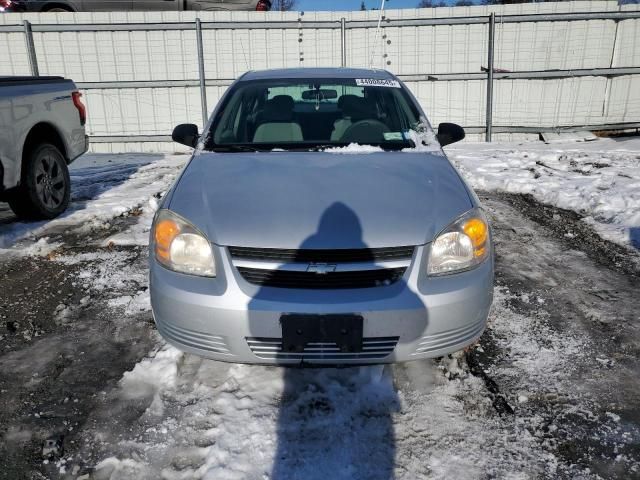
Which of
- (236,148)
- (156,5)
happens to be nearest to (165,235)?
(236,148)

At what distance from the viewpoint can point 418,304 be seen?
2197mm

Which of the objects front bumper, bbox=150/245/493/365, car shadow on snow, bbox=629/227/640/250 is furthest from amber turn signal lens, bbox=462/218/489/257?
car shadow on snow, bbox=629/227/640/250

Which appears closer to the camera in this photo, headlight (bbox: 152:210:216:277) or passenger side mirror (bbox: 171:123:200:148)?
headlight (bbox: 152:210:216:277)

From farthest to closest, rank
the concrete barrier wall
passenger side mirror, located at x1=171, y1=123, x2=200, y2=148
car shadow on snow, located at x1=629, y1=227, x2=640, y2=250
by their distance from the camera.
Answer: the concrete barrier wall
car shadow on snow, located at x1=629, y1=227, x2=640, y2=250
passenger side mirror, located at x1=171, y1=123, x2=200, y2=148

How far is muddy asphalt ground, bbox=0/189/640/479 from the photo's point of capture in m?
2.20

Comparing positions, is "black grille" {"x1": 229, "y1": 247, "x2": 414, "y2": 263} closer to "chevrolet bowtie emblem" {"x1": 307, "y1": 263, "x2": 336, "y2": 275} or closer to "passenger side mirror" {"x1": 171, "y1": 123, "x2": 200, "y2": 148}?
"chevrolet bowtie emblem" {"x1": 307, "y1": 263, "x2": 336, "y2": 275}

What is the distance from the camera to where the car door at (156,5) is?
12633mm

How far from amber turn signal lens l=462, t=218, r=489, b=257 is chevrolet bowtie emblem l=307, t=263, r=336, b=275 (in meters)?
0.69

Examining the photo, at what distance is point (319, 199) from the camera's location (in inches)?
99.7

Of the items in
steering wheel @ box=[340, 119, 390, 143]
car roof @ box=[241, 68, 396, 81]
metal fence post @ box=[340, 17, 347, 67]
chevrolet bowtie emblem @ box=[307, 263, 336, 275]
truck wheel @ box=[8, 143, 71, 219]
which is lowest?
truck wheel @ box=[8, 143, 71, 219]

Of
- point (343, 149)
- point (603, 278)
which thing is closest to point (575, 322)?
point (603, 278)

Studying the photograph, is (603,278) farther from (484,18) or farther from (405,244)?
(484,18)

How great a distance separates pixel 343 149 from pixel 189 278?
1406mm

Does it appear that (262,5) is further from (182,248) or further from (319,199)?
(182,248)
